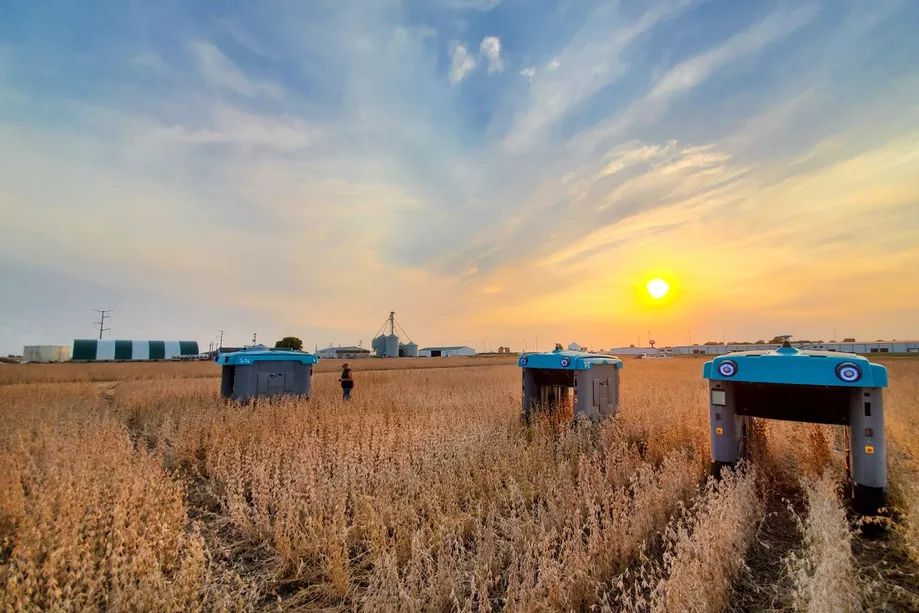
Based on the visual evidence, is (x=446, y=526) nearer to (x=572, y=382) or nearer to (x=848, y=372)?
(x=848, y=372)

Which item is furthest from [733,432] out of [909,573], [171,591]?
[171,591]

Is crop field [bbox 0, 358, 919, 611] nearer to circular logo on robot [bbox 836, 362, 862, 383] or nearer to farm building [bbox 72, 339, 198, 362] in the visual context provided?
circular logo on robot [bbox 836, 362, 862, 383]

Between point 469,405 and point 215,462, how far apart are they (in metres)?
5.94

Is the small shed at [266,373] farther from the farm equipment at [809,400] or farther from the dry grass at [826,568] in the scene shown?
the dry grass at [826,568]

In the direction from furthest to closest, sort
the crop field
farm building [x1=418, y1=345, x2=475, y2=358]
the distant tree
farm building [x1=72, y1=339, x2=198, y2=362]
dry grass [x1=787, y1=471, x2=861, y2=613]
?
farm building [x1=418, y1=345, x2=475, y2=358], the distant tree, farm building [x1=72, y1=339, x2=198, y2=362], the crop field, dry grass [x1=787, y1=471, x2=861, y2=613]

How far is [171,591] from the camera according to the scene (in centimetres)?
284

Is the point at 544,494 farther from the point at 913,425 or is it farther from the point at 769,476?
the point at 913,425

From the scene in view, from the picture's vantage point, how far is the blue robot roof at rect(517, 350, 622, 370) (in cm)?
788

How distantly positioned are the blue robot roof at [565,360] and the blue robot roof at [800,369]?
A: 8.37 feet

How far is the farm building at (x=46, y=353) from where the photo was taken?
70.5 metres

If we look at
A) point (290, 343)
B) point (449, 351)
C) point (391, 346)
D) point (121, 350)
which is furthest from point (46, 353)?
point (449, 351)

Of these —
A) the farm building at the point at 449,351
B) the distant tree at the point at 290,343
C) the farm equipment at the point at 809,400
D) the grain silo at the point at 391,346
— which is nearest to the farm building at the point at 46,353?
the distant tree at the point at 290,343

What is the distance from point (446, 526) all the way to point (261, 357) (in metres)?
8.45

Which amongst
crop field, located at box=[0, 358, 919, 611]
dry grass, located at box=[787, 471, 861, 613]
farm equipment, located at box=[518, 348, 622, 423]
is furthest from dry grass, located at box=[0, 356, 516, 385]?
dry grass, located at box=[787, 471, 861, 613]
